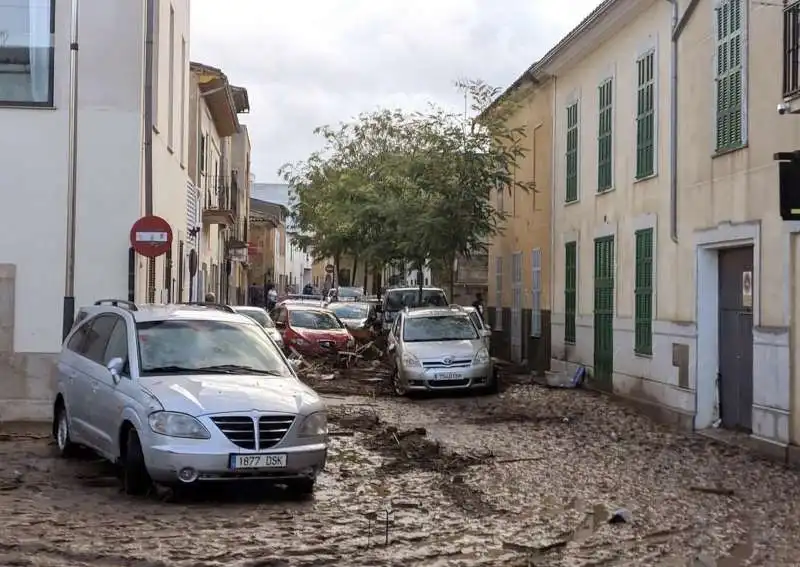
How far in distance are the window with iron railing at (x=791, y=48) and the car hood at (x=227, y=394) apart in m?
5.96

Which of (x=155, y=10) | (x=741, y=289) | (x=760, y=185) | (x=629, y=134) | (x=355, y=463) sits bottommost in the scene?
(x=355, y=463)

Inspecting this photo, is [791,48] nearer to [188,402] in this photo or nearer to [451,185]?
[188,402]

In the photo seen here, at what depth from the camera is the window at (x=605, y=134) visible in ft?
60.8

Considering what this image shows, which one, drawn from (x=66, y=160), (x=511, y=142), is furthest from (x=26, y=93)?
(x=511, y=142)

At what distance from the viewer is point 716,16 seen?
45.4 ft

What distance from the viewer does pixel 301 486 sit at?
380 inches

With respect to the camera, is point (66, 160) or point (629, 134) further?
point (629, 134)

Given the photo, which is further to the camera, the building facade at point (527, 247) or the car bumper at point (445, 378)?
the building facade at point (527, 247)

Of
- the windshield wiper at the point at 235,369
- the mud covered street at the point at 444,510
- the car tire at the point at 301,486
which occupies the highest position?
the windshield wiper at the point at 235,369

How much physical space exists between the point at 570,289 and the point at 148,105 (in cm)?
913

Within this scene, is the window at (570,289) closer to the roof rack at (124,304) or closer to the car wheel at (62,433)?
the roof rack at (124,304)

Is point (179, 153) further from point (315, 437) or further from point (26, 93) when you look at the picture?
point (315, 437)

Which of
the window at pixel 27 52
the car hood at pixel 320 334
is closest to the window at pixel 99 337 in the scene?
the window at pixel 27 52

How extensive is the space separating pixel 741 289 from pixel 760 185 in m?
1.59
